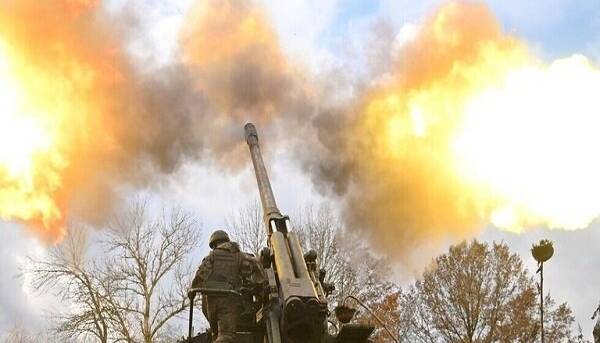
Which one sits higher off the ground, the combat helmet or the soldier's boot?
the combat helmet

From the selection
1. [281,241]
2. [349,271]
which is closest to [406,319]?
[349,271]

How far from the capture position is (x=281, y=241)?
9.09 meters

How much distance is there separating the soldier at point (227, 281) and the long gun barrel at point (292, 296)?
0.22 metres

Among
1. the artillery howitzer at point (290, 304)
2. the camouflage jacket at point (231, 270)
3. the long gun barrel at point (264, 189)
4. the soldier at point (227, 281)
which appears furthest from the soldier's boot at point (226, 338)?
the long gun barrel at point (264, 189)

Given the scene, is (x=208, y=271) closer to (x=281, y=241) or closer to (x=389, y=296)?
(x=281, y=241)

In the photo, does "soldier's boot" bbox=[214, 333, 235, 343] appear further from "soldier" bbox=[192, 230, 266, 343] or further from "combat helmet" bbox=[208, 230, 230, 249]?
"combat helmet" bbox=[208, 230, 230, 249]

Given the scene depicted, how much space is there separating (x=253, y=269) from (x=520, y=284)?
18242mm

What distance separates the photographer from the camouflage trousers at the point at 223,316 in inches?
321

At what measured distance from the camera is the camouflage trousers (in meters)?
8.16

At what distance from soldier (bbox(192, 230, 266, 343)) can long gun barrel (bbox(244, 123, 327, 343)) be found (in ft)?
0.73

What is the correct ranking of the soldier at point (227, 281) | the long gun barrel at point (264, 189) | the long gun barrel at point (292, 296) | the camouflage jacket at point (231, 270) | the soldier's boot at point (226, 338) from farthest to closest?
the long gun barrel at point (264, 189) → the camouflage jacket at point (231, 270) → the soldier at point (227, 281) → the soldier's boot at point (226, 338) → the long gun barrel at point (292, 296)

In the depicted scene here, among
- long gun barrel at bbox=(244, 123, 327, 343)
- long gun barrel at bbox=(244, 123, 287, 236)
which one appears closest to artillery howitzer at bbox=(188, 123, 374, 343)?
long gun barrel at bbox=(244, 123, 327, 343)

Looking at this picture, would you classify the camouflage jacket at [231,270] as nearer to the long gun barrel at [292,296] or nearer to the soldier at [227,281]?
the soldier at [227,281]

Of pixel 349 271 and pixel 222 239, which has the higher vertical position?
pixel 349 271
